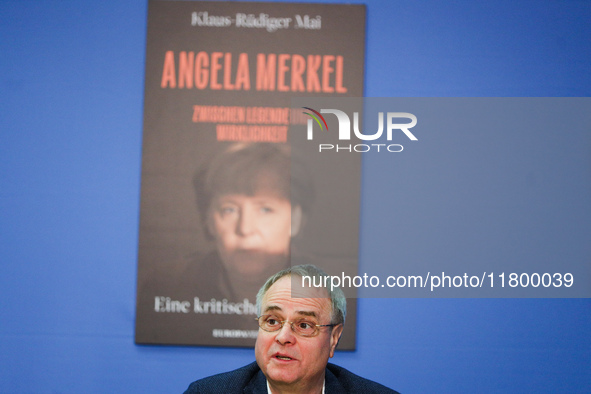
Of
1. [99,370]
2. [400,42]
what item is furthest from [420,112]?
[99,370]

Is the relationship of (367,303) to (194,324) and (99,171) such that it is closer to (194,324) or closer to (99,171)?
(194,324)

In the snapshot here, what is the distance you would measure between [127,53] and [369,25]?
1097 millimetres

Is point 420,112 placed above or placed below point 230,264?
above

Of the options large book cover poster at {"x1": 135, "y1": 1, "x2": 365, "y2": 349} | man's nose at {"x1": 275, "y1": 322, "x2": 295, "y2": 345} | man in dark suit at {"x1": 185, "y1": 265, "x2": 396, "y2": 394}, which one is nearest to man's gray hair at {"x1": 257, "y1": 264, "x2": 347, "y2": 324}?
man in dark suit at {"x1": 185, "y1": 265, "x2": 396, "y2": 394}

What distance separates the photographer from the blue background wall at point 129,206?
245cm

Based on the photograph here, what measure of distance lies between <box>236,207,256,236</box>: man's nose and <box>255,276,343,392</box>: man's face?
0.83 metres

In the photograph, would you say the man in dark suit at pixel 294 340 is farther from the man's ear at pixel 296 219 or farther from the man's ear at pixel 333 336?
the man's ear at pixel 296 219

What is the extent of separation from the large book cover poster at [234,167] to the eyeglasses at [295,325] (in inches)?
32.7

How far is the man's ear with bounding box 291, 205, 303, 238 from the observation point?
2441 millimetres

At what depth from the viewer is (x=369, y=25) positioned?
→ 99.2 inches

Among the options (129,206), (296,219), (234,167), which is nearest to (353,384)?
(296,219)

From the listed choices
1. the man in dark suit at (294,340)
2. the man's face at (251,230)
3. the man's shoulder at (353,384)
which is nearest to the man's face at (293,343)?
the man in dark suit at (294,340)

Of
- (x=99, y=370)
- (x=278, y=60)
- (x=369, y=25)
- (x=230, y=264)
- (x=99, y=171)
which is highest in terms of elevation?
(x=369, y=25)

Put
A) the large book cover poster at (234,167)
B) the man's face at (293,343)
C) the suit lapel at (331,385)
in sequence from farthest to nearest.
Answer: the large book cover poster at (234,167) → the suit lapel at (331,385) → the man's face at (293,343)
